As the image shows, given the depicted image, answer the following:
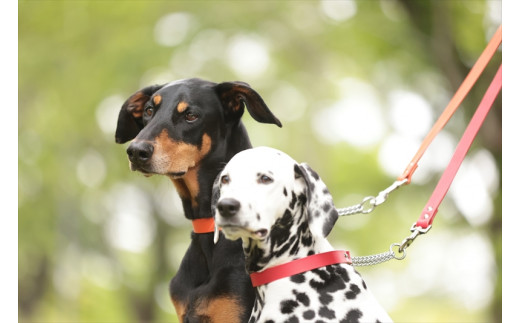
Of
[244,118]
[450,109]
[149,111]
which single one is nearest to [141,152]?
[149,111]

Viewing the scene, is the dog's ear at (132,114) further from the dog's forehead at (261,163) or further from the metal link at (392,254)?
the metal link at (392,254)

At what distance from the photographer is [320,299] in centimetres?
402

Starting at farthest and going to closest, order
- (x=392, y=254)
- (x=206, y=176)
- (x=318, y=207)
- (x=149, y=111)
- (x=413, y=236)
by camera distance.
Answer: (x=149, y=111), (x=206, y=176), (x=392, y=254), (x=413, y=236), (x=318, y=207)

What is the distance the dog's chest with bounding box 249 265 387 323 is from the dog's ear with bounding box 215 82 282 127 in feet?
3.87

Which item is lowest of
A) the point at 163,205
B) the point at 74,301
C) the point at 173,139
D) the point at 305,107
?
the point at 74,301

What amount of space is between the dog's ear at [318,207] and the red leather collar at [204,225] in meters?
0.95

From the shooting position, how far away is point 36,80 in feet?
60.2

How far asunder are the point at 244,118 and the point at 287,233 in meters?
16.6

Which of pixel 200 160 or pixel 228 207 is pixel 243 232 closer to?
pixel 228 207

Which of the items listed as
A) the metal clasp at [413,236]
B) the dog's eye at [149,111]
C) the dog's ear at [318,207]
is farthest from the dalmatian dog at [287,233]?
the dog's eye at [149,111]

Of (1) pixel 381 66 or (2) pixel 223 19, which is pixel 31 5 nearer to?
(2) pixel 223 19

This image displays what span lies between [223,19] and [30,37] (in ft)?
16.3

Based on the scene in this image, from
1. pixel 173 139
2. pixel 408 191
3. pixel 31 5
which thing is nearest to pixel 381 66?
pixel 408 191

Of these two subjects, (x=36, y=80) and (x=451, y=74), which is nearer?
(x=451, y=74)
